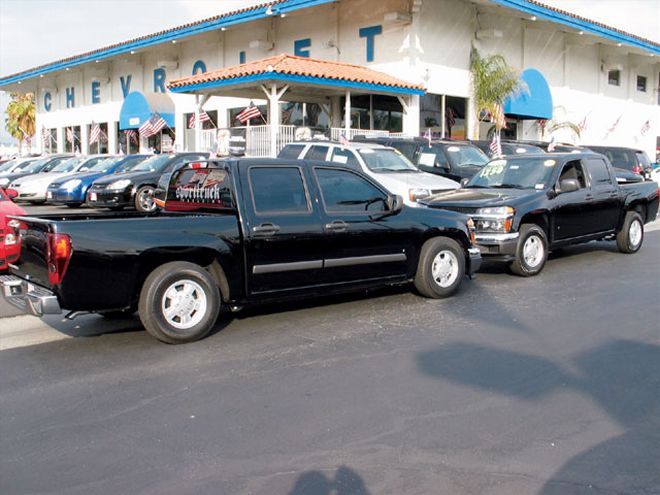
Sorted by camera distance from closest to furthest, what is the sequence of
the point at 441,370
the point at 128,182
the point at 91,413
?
1. the point at 91,413
2. the point at 441,370
3. the point at 128,182

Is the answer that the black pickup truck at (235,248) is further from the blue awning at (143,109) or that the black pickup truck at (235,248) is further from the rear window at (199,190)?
the blue awning at (143,109)

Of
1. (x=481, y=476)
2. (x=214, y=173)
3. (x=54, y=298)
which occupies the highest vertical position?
(x=214, y=173)

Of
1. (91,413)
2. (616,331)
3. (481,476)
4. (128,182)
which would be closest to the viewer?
(481,476)

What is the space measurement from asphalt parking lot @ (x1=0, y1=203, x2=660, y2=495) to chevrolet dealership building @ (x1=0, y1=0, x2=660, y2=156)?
13065mm

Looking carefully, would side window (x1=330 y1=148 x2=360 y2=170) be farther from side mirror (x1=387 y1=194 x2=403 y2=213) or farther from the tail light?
the tail light

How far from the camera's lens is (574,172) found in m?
10.9

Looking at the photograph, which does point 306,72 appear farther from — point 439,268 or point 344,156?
point 439,268

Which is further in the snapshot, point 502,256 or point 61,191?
point 61,191

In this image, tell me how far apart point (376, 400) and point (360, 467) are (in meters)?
1.04

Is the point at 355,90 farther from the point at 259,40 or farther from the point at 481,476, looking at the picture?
the point at 481,476

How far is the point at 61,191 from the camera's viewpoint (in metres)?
18.9

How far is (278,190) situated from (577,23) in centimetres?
2336

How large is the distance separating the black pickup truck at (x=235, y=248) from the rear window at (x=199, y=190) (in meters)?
0.01

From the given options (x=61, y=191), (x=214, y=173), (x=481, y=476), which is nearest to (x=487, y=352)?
(x=481, y=476)
